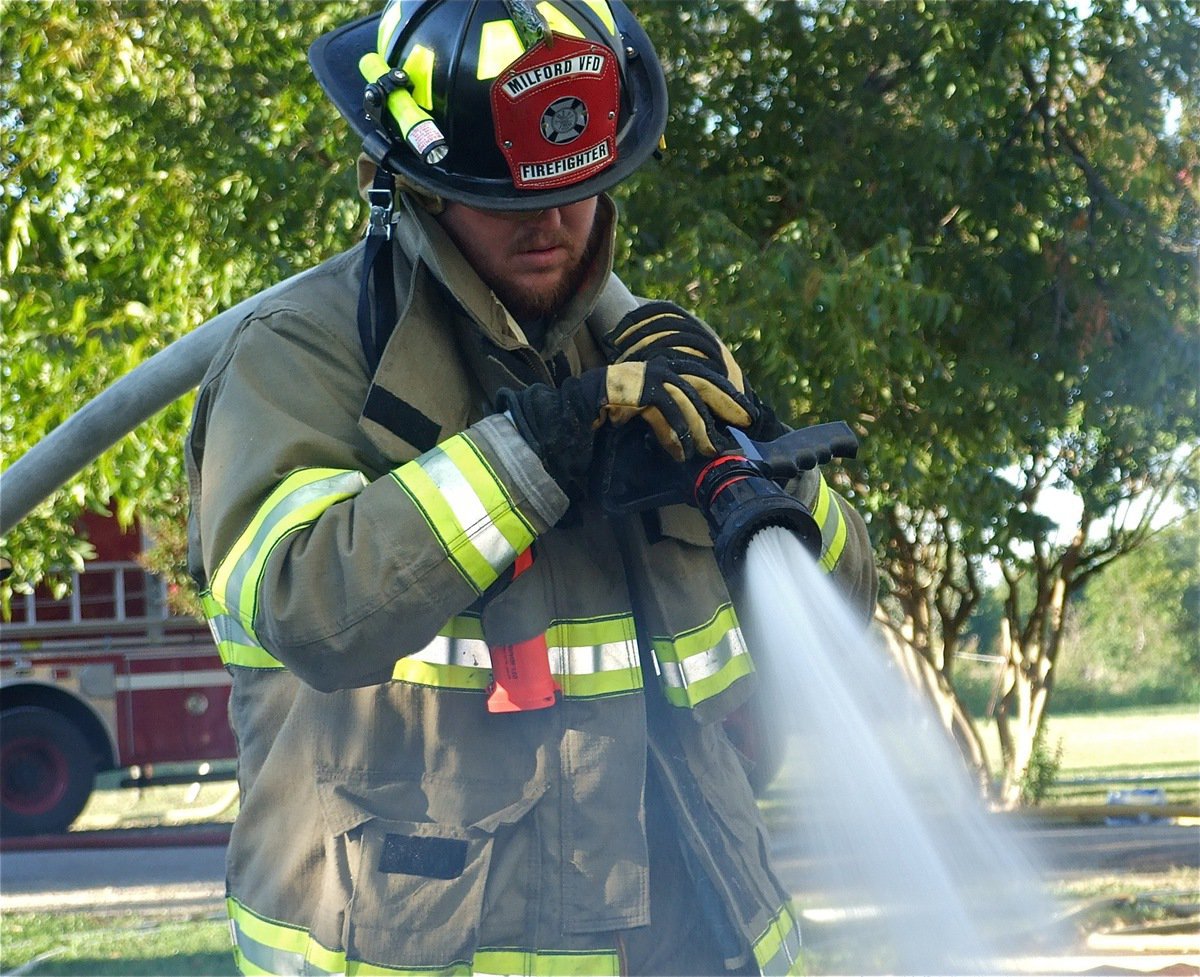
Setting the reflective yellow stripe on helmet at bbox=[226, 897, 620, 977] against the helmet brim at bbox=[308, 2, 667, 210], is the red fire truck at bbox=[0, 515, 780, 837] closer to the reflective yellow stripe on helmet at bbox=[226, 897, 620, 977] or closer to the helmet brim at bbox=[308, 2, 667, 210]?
the helmet brim at bbox=[308, 2, 667, 210]

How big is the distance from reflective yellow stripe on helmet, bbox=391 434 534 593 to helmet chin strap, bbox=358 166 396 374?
0.78 ft

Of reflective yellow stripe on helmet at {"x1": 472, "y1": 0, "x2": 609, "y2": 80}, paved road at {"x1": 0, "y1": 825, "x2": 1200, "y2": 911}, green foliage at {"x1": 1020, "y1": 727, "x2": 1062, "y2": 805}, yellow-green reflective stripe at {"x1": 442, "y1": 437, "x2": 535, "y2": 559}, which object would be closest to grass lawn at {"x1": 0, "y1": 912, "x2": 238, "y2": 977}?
paved road at {"x1": 0, "y1": 825, "x2": 1200, "y2": 911}

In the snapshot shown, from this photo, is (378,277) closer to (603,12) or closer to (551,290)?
(551,290)

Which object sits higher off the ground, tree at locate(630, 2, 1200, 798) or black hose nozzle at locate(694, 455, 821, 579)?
tree at locate(630, 2, 1200, 798)

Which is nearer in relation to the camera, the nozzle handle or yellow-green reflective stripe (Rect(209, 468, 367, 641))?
yellow-green reflective stripe (Rect(209, 468, 367, 641))

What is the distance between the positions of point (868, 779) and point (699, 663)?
28cm

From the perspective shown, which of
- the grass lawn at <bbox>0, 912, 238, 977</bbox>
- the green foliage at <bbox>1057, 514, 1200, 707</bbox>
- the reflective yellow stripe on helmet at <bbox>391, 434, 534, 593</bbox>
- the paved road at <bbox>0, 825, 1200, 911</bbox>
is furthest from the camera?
the green foliage at <bbox>1057, 514, 1200, 707</bbox>

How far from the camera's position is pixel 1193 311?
5.94m

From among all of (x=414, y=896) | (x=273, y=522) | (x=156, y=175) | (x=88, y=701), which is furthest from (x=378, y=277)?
(x=88, y=701)

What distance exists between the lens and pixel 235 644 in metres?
1.99

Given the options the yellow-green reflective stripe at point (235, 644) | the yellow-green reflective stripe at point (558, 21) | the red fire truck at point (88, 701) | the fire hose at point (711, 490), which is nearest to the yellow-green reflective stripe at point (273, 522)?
the yellow-green reflective stripe at point (235, 644)

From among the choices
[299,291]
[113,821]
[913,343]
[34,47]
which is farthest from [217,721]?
[299,291]

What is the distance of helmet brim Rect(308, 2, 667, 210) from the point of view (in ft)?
6.54

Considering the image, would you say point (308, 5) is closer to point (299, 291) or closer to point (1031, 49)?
point (1031, 49)
